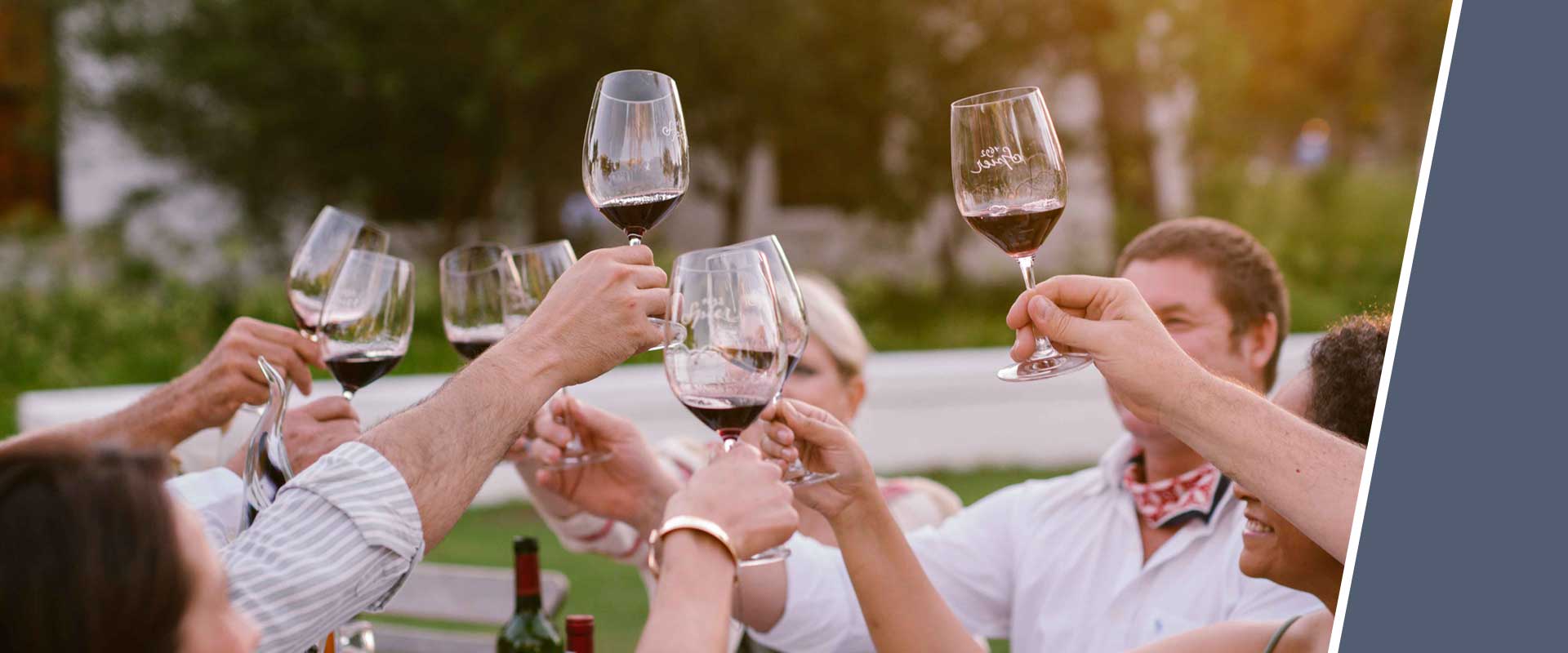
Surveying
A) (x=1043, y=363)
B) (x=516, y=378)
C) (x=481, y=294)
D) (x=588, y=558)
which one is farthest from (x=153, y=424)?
(x=588, y=558)

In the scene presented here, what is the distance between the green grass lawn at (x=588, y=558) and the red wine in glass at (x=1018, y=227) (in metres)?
3.80

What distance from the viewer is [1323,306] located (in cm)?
1256

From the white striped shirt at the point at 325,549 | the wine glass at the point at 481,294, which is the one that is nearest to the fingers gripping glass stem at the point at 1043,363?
the white striped shirt at the point at 325,549

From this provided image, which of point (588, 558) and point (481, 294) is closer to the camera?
point (481, 294)

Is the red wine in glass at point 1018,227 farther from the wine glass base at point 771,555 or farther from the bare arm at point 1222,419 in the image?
the wine glass base at point 771,555

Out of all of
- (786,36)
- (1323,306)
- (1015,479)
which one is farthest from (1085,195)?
(1015,479)

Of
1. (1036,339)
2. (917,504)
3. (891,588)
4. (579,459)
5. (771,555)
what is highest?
(1036,339)

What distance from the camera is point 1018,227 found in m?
2.28

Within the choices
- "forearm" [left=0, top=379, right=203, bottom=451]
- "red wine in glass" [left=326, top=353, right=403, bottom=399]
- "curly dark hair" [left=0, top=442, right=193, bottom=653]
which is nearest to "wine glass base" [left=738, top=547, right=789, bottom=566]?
"curly dark hair" [left=0, top=442, right=193, bottom=653]

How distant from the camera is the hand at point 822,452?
2.17 m

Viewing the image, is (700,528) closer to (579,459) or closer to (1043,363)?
(1043,363)

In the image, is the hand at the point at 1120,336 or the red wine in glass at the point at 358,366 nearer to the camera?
the hand at the point at 1120,336

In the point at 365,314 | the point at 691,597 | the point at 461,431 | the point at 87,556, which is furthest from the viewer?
the point at 365,314

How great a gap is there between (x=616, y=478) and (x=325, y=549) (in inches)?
43.3
